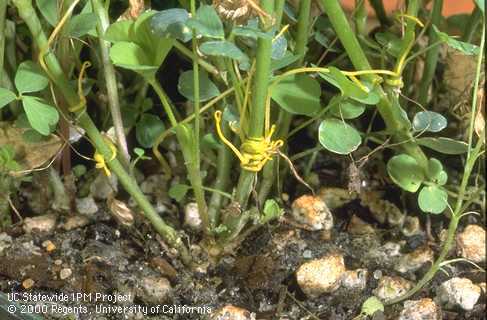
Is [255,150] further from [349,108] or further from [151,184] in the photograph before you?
[151,184]

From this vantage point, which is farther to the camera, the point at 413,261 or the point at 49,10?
the point at 413,261

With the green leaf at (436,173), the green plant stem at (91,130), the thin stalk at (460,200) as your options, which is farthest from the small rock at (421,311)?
the green plant stem at (91,130)

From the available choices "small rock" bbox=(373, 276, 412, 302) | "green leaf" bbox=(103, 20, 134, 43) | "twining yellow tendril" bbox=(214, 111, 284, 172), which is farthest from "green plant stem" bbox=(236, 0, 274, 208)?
"small rock" bbox=(373, 276, 412, 302)

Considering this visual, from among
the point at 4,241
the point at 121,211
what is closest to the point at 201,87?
the point at 121,211

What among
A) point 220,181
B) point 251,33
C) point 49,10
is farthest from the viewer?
point 220,181

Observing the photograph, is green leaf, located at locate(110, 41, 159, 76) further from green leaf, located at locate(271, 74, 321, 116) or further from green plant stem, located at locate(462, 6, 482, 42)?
green plant stem, located at locate(462, 6, 482, 42)

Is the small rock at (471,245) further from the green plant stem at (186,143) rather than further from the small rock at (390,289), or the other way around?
the green plant stem at (186,143)

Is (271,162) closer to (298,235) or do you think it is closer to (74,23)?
(298,235)
